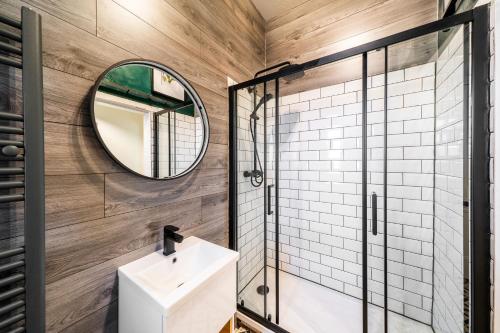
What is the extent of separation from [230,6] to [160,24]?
33.0 inches

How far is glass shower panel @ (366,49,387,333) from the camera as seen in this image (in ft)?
4.46

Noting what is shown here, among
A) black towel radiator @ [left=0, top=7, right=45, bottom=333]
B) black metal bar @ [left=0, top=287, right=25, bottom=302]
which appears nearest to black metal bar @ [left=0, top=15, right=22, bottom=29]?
black towel radiator @ [left=0, top=7, right=45, bottom=333]

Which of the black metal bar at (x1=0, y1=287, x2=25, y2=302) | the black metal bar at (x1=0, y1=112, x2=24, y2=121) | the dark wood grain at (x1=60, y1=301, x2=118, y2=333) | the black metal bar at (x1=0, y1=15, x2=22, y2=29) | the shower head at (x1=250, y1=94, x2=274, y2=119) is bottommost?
the dark wood grain at (x1=60, y1=301, x2=118, y2=333)

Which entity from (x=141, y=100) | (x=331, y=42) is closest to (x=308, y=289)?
(x=141, y=100)

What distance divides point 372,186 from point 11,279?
180 centimetres

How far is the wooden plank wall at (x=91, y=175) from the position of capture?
69cm

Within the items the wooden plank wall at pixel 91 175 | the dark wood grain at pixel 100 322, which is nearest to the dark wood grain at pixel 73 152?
the wooden plank wall at pixel 91 175

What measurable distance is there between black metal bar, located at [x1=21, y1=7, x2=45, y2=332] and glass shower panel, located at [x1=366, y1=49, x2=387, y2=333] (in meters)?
1.64

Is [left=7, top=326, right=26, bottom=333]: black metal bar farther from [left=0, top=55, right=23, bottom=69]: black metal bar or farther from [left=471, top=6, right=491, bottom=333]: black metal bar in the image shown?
[left=471, top=6, right=491, bottom=333]: black metal bar

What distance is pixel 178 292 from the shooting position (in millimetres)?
728

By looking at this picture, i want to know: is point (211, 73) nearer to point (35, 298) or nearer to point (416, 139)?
point (35, 298)

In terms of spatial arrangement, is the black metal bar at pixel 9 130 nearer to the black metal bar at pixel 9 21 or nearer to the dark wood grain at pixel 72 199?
the dark wood grain at pixel 72 199

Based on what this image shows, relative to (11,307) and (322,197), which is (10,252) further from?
(322,197)

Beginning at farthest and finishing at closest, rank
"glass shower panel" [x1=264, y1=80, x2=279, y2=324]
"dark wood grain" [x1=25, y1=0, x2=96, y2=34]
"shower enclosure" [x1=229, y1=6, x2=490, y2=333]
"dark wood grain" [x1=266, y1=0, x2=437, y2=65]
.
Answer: "glass shower panel" [x1=264, y1=80, x2=279, y2=324]
"dark wood grain" [x1=266, y1=0, x2=437, y2=65]
"shower enclosure" [x1=229, y1=6, x2=490, y2=333]
"dark wood grain" [x1=25, y1=0, x2=96, y2=34]
